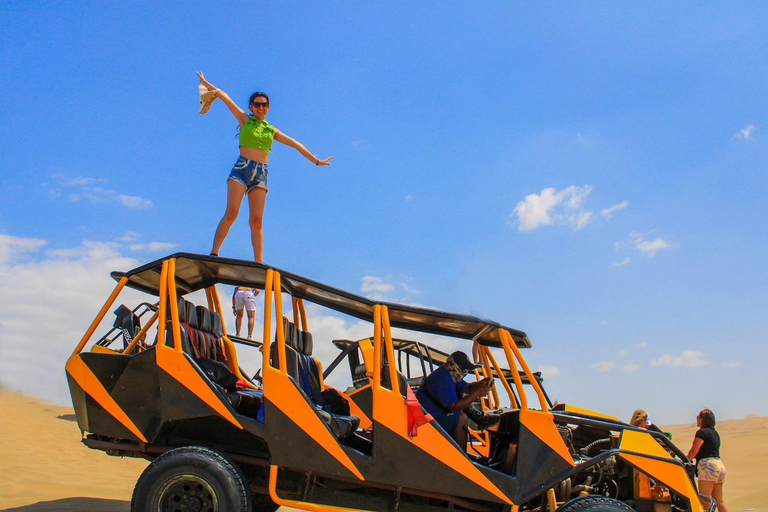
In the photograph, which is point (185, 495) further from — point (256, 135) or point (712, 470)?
point (712, 470)

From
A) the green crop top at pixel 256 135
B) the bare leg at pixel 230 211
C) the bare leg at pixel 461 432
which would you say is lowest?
the bare leg at pixel 461 432

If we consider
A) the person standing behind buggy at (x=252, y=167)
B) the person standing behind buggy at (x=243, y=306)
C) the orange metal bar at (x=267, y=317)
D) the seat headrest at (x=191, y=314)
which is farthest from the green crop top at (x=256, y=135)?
the orange metal bar at (x=267, y=317)

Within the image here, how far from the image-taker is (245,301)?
10141 millimetres

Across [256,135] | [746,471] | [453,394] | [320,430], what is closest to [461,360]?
[453,394]

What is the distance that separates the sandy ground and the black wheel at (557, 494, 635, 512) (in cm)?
544

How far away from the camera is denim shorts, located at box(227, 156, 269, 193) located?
29.0 ft

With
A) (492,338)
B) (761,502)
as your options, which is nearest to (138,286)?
(492,338)

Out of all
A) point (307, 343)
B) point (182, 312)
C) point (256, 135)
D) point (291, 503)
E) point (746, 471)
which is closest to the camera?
point (291, 503)

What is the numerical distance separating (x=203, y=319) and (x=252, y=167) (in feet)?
9.25

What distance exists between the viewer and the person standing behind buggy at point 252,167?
28.8ft

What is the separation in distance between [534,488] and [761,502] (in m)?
10.8

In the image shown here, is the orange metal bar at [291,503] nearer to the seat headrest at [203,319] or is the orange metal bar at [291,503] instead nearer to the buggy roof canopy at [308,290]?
the buggy roof canopy at [308,290]

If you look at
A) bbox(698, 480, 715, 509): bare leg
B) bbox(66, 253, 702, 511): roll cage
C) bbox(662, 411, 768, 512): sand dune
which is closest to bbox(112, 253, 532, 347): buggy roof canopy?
bbox(66, 253, 702, 511): roll cage

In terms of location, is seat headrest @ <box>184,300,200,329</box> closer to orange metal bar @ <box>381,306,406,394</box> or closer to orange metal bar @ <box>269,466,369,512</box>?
orange metal bar @ <box>269,466,369,512</box>
